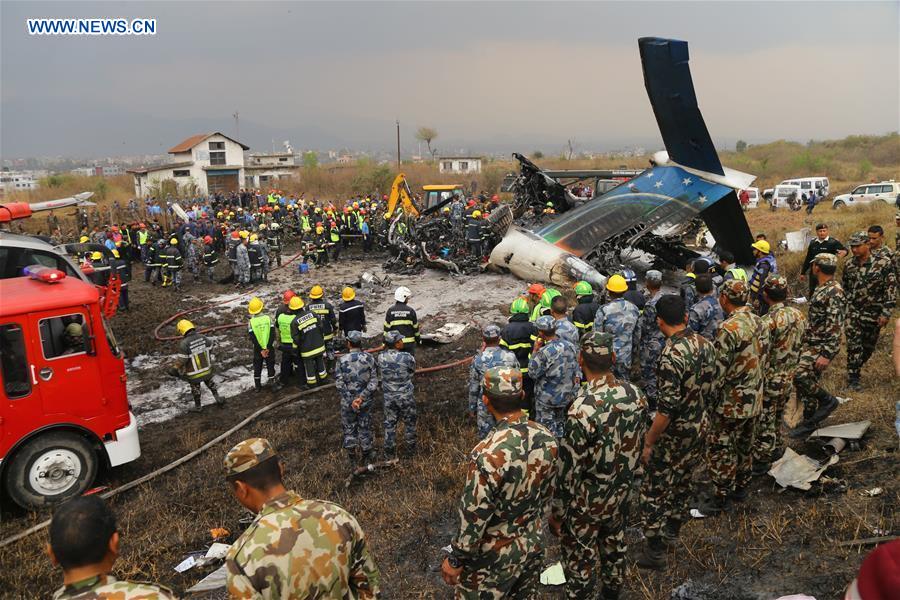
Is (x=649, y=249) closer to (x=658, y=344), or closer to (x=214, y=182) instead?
(x=658, y=344)

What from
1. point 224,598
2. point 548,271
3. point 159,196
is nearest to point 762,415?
point 224,598

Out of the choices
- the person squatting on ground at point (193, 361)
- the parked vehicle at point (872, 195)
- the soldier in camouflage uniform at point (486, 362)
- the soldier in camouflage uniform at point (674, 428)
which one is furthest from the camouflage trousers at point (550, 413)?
the parked vehicle at point (872, 195)

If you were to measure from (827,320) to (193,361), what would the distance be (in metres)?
8.48

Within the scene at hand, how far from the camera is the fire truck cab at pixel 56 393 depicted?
5711 millimetres

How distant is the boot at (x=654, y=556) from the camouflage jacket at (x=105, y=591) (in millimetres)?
3503

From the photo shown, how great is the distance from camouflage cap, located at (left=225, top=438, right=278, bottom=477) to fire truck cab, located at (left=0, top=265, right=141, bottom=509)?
4.76m

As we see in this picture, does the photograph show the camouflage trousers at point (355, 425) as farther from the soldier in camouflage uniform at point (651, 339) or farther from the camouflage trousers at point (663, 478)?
the soldier in camouflage uniform at point (651, 339)

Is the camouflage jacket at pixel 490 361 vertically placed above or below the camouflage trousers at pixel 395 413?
above

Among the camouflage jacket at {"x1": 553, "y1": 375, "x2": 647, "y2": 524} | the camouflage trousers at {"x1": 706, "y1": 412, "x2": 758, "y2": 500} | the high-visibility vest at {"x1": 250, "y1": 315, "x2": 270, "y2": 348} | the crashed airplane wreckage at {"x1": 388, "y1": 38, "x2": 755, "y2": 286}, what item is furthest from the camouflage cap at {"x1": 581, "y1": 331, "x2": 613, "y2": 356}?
the crashed airplane wreckage at {"x1": 388, "y1": 38, "x2": 755, "y2": 286}

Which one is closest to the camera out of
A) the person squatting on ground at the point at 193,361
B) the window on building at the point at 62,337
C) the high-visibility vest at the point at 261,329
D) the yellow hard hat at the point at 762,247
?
the window on building at the point at 62,337

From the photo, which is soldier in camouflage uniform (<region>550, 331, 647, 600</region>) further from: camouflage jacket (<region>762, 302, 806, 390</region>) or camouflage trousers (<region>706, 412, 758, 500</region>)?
camouflage jacket (<region>762, 302, 806, 390</region>)

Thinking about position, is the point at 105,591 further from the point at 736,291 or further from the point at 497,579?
the point at 736,291

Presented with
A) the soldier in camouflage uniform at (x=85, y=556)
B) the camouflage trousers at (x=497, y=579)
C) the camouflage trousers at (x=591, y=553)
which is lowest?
the camouflage trousers at (x=591, y=553)

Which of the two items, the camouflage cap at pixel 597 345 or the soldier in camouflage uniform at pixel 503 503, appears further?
the camouflage cap at pixel 597 345
